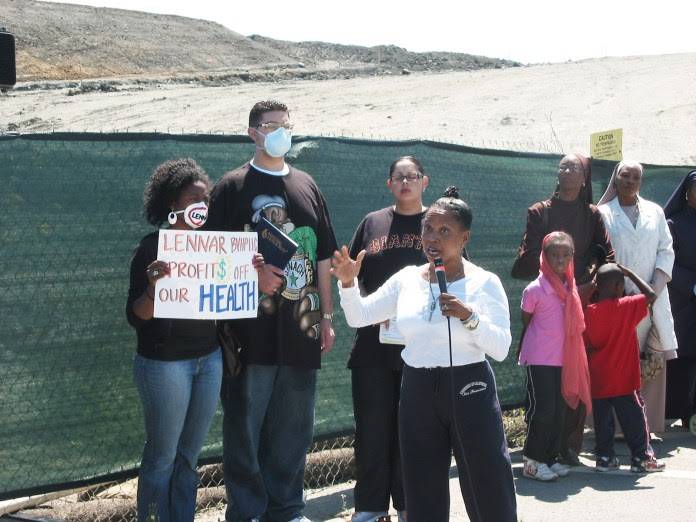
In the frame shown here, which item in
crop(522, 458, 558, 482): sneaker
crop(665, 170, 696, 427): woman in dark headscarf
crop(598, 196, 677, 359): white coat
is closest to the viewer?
crop(522, 458, 558, 482): sneaker

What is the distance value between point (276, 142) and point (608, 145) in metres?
4.25

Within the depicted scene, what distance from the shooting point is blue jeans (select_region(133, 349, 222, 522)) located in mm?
4949

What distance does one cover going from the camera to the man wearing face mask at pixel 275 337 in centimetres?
536

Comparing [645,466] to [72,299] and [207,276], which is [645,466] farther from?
[72,299]

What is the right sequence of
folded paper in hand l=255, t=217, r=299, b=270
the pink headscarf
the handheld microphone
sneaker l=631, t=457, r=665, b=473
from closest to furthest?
the handheld microphone < folded paper in hand l=255, t=217, r=299, b=270 < the pink headscarf < sneaker l=631, t=457, r=665, b=473

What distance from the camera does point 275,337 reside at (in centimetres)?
538

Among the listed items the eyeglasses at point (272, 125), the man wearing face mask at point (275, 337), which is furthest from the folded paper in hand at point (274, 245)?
the eyeglasses at point (272, 125)

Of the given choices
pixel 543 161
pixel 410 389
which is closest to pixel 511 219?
pixel 543 161

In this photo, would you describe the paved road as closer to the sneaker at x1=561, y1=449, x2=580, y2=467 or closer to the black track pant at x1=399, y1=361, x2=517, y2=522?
the sneaker at x1=561, y1=449, x2=580, y2=467

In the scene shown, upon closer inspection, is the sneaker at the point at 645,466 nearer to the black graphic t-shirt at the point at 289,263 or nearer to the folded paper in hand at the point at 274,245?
the black graphic t-shirt at the point at 289,263

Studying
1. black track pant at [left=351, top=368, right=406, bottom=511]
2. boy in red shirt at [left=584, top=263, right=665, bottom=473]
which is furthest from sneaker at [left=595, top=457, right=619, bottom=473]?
black track pant at [left=351, top=368, right=406, bottom=511]

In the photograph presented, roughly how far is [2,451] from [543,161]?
469 cm

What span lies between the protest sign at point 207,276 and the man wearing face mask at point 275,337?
132 mm

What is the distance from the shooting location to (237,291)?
5133mm
